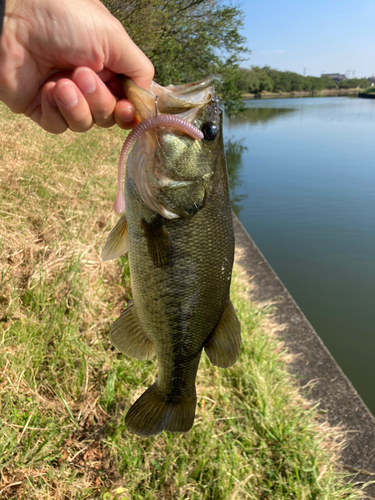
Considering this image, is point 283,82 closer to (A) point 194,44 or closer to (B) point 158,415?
(A) point 194,44

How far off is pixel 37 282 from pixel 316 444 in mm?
2777

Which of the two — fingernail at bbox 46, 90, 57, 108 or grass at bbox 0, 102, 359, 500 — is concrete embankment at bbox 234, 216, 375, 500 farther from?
fingernail at bbox 46, 90, 57, 108

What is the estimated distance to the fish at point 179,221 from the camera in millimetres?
1561

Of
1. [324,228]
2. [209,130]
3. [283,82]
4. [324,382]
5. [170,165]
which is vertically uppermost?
[283,82]

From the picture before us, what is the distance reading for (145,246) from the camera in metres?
1.60

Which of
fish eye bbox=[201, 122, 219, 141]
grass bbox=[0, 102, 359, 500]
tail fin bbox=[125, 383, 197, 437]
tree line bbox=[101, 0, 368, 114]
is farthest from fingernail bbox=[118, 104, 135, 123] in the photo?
tree line bbox=[101, 0, 368, 114]

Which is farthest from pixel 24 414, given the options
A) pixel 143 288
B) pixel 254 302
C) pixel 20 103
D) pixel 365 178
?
pixel 365 178

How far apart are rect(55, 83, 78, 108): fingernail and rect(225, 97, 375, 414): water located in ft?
18.2

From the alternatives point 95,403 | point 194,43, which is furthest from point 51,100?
point 194,43

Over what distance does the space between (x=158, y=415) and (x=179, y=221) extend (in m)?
1.03

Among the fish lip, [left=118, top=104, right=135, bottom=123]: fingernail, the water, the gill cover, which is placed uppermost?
the fish lip

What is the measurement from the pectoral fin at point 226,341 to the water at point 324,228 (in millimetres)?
4449

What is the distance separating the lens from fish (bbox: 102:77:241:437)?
5.12ft

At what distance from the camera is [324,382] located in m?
3.94
